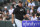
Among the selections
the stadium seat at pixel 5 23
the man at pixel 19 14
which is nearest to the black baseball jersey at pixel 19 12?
the man at pixel 19 14

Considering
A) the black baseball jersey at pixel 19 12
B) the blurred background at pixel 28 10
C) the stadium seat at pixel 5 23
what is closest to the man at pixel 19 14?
the black baseball jersey at pixel 19 12

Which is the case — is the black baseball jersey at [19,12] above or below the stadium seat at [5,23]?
above

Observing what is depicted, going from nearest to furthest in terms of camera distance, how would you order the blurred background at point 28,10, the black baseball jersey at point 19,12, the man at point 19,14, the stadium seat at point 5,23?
the man at point 19,14 < the black baseball jersey at point 19,12 < the stadium seat at point 5,23 < the blurred background at point 28,10

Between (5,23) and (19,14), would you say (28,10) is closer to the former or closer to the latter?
(19,14)

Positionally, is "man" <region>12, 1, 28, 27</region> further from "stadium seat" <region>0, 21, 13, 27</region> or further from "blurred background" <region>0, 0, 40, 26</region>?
"blurred background" <region>0, 0, 40, 26</region>

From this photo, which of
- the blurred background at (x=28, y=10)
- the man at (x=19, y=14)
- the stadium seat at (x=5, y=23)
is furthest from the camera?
the blurred background at (x=28, y=10)

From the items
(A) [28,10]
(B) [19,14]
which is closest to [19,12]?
(B) [19,14]

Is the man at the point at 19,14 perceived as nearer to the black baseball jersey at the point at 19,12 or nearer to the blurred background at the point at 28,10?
the black baseball jersey at the point at 19,12

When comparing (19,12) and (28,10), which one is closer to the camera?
(19,12)

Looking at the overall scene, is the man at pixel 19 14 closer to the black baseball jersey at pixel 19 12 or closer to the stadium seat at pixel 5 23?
the black baseball jersey at pixel 19 12

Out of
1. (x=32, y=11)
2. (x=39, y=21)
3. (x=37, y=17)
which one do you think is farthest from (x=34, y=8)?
(x=39, y=21)

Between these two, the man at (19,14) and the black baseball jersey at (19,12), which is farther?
the black baseball jersey at (19,12)

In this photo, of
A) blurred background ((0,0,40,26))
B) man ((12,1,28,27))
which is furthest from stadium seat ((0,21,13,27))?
blurred background ((0,0,40,26))

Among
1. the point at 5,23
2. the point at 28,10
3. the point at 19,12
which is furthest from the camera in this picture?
the point at 28,10
